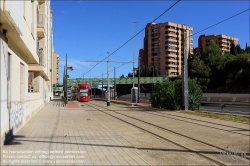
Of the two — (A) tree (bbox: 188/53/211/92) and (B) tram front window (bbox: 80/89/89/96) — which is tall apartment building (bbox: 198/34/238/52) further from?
(B) tram front window (bbox: 80/89/89/96)

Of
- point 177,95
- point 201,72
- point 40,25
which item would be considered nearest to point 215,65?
point 201,72

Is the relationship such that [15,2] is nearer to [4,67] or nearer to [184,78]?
[4,67]

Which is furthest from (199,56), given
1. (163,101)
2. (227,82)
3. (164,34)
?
(163,101)

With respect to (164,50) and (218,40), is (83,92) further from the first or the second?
(218,40)

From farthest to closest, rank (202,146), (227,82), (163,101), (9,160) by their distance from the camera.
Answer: (227,82)
(163,101)
(202,146)
(9,160)

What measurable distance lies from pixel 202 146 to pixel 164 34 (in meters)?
97.3

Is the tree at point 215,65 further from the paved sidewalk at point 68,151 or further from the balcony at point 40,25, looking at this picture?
the paved sidewalk at point 68,151

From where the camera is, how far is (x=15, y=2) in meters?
8.08

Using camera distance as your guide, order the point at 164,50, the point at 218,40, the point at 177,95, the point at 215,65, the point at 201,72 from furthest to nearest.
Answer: the point at 218,40, the point at 164,50, the point at 215,65, the point at 201,72, the point at 177,95

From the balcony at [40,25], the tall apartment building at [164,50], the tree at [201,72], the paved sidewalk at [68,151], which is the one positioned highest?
the tall apartment building at [164,50]

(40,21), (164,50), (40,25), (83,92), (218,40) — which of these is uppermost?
(218,40)

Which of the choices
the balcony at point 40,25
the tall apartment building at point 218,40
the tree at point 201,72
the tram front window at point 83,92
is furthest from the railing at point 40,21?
the tall apartment building at point 218,40

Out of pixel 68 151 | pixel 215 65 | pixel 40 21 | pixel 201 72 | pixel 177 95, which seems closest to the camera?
pixel 68 151

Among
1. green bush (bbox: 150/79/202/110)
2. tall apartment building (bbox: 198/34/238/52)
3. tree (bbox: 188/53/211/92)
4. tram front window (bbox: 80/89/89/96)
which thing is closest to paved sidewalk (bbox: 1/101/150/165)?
green bush (bbox: 150/79/202/110)
